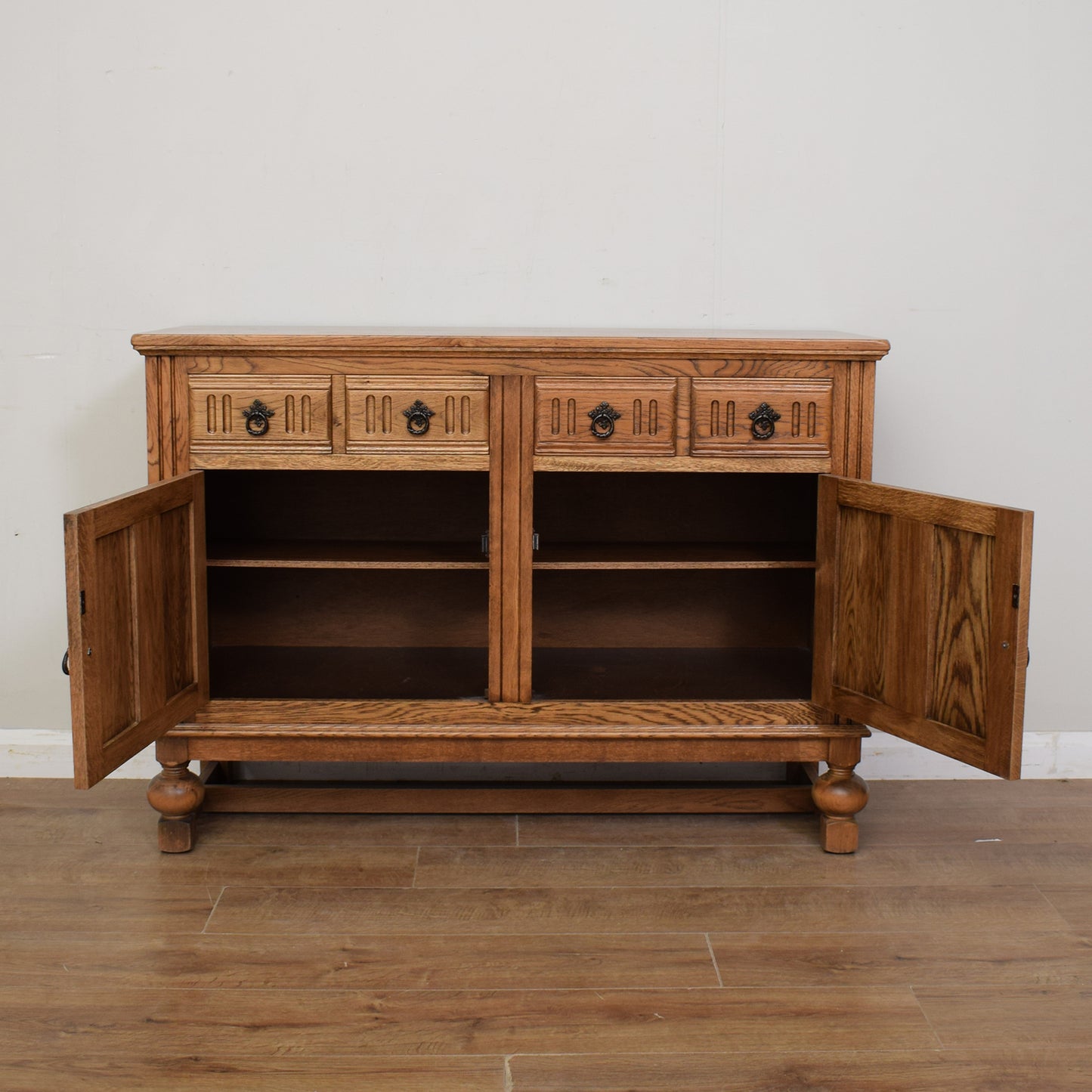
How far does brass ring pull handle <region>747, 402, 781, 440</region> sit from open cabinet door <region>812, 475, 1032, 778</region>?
159mm

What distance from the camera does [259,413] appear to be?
7.78ft

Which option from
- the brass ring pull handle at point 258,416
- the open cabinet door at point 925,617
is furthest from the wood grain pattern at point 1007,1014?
the brass ring pull handle at point 258,416

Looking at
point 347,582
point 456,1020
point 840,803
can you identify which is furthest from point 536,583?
point 456,1020

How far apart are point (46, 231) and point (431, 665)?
55.7 inches

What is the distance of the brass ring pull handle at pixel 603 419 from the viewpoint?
7.80ft

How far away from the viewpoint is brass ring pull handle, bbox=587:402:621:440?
2377 millimetres

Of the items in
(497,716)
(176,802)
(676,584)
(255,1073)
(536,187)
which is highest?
(536,187)

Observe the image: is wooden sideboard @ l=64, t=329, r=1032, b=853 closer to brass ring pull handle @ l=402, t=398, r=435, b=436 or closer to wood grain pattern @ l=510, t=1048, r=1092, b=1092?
brass ring pull handle @ l=402, t=398, r=435, b=436

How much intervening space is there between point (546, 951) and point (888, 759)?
1.28 metres

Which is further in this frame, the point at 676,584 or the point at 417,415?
the point at 676,584

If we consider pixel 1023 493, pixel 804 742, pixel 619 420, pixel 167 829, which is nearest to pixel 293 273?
pixel 619 420

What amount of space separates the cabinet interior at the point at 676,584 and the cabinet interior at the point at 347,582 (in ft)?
0.64

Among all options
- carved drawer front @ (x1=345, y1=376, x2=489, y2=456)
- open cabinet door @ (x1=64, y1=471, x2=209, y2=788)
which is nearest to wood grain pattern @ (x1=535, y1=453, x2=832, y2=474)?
carved drawer front @ (x1=345, y1=376, x2=489, y2=456)

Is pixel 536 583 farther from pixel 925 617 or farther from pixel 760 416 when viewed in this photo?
pixel 925 617
